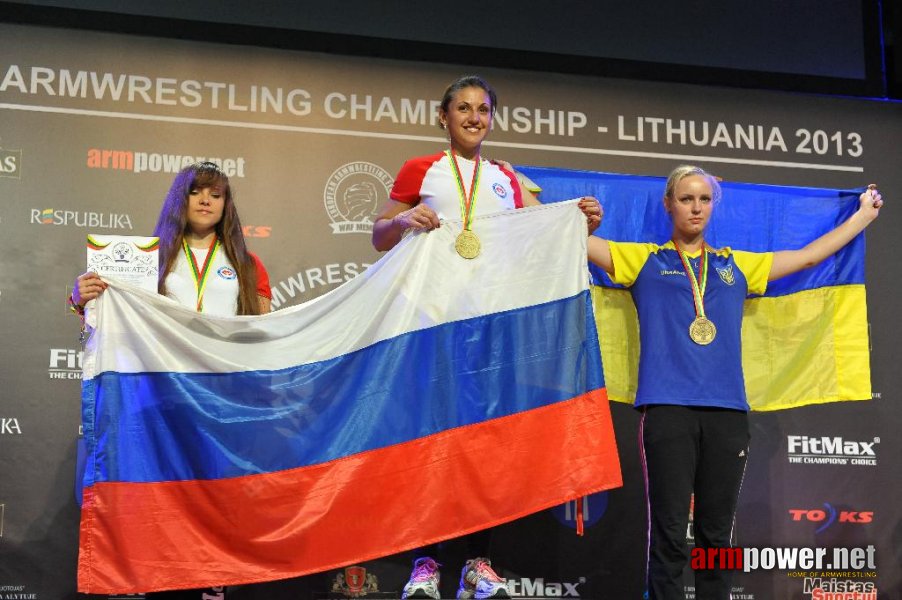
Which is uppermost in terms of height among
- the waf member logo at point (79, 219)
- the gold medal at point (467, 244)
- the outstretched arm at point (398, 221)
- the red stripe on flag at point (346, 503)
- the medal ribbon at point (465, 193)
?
the waf member logo at point (79, 219)

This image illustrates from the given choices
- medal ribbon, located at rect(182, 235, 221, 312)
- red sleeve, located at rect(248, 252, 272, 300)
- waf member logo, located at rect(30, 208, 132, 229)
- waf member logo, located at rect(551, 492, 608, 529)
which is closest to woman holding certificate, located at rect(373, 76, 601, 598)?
red sleeve, located at rect(248, 252, 272, 300)

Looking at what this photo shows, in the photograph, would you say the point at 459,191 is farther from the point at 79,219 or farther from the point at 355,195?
the point at 79,219

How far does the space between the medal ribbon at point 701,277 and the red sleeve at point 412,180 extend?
0.92 metres

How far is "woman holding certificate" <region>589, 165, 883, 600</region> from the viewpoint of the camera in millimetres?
3115

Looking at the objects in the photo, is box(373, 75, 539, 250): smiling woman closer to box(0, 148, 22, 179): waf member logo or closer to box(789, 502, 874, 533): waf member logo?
box(0, 148, 22, 179): waf member logo

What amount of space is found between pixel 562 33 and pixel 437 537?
249cm

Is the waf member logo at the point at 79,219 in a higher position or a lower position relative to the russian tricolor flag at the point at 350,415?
higher

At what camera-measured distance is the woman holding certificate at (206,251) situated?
312 cm

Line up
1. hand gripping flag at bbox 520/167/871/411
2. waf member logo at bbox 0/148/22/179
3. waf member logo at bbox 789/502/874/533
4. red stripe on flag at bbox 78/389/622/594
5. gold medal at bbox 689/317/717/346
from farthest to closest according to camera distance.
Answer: waf member logo at bbox 789/502/874/533
waf member logo at bbox 0/148/22/179
hand gripping flag at bbox 520/167/871/411
gold medal at bbox 689/317/717/346
red stripe on flag at bbox 78/389/622/594

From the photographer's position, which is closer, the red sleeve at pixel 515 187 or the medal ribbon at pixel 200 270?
the medal ribbon at pixel 200 270

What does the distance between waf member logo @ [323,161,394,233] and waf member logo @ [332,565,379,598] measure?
4.68ft

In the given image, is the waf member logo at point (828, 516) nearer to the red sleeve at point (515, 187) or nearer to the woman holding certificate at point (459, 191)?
the woman holding certificate at point (459, 191)

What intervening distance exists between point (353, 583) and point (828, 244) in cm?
230

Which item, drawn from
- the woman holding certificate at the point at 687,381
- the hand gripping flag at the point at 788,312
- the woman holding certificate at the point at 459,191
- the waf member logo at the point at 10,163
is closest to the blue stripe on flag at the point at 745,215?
the hand gripping flag at the point at 788,312
